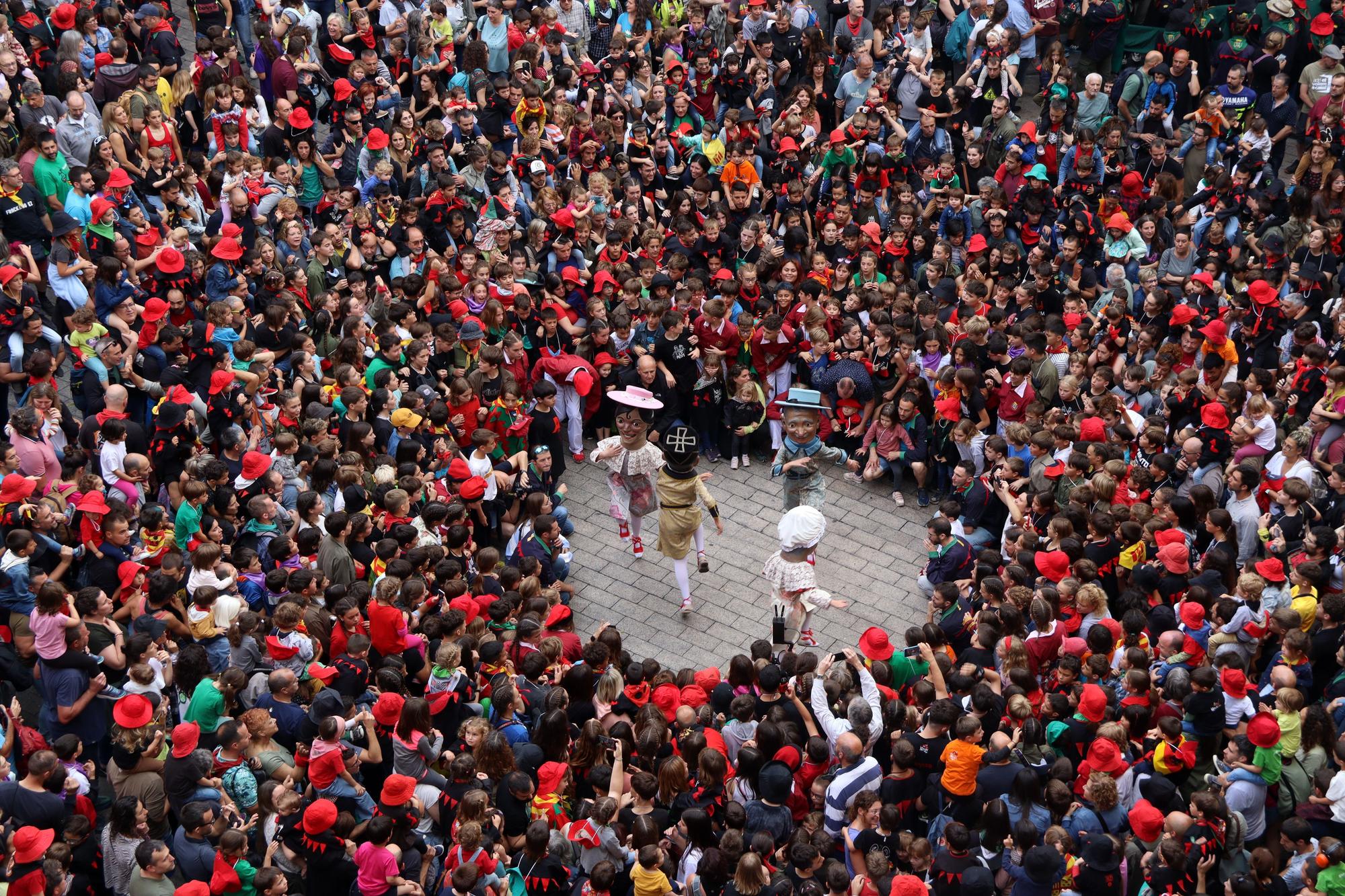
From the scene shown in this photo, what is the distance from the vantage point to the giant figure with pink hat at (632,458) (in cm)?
1330

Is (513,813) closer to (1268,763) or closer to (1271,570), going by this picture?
(1268,763)

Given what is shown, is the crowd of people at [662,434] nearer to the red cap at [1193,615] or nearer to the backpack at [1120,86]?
the red cap at [1193,615]

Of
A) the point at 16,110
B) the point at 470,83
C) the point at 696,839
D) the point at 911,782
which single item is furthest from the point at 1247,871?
the point at 16,110

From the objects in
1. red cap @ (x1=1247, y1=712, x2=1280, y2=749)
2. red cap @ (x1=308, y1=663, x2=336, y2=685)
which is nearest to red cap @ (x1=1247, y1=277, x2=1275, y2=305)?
red cap @ (x1=1247, y1=712, x2=1280, y2=749)

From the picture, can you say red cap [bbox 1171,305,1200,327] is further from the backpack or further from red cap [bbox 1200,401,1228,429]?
the backpack

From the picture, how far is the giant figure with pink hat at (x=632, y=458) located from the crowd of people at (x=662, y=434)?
4 cm

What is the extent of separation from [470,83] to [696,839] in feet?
→ 36.1

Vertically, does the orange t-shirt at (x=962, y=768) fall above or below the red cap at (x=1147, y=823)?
above

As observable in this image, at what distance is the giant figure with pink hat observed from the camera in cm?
1330

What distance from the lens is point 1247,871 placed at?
9727 millimetres

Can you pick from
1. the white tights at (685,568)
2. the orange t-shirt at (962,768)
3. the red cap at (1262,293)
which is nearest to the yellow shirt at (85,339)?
the white tights at (685,568)

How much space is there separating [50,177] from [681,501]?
6.95 m

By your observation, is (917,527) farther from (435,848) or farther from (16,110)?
(16,110)

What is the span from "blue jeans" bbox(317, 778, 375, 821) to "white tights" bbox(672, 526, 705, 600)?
13.4 feet
